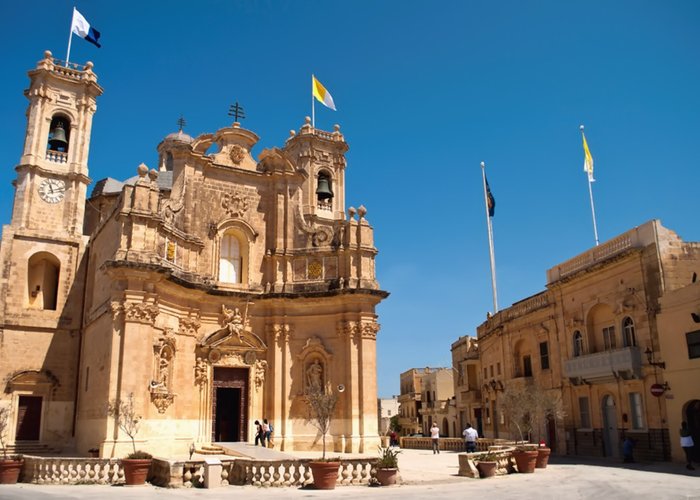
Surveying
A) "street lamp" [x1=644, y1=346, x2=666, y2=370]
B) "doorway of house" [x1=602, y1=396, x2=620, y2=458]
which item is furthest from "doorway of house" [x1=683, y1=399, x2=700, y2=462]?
"doorway of house" [x1=602, y1=396, x2=620, y2=458]

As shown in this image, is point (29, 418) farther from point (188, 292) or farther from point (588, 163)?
point (588, 163)

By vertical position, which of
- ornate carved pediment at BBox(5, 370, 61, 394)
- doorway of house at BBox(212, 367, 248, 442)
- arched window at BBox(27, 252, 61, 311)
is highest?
arched window at BBox(27, 252, 61, 311)

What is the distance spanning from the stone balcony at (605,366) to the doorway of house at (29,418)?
24.4 m

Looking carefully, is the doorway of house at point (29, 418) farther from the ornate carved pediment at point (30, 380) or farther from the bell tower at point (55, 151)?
the bell tower at point (55, 151)

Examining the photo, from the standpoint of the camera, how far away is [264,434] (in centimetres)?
2591

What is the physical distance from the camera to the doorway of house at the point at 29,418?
27.4 m

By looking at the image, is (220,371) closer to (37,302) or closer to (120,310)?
(120,310)

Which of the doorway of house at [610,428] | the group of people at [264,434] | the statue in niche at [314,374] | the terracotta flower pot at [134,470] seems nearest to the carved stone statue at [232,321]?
the statue in niche at [314,374]

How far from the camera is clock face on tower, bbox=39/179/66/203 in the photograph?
30.0 metres

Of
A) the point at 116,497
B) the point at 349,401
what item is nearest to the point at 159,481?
the point at 116,497

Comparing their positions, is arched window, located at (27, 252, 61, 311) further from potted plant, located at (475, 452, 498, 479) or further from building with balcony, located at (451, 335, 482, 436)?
building with balcony, located at (451, 335, 482, 436)

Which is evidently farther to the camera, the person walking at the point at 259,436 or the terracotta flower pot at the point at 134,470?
the person walking at the point at 259,436

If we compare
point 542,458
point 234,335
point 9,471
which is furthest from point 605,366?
point 9,471

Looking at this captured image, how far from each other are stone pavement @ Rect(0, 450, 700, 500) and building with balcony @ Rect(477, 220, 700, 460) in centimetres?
442
